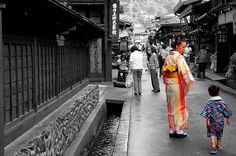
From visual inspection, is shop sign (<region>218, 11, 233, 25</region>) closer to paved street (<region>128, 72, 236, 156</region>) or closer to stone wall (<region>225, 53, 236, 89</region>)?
stone wall (<region>225, 53, 236, 89</region>)

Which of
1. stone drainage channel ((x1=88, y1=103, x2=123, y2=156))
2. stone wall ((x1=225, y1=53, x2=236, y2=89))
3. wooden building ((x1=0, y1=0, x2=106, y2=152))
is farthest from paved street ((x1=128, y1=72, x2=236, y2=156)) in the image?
stone wall ((x1=225, y1=53, x2=236, y2=89))

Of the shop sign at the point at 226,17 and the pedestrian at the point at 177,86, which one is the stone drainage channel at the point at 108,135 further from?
the shop sign at the point at 226,17

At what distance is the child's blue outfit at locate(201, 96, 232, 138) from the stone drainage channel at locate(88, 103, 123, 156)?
11.9ft

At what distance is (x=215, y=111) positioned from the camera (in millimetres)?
7512

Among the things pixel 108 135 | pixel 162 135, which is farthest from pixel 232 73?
pixel 162 135

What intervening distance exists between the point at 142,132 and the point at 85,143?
1454 mm

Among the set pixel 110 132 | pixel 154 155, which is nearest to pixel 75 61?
pixel 110 132

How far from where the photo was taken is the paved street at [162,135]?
7.87 metres

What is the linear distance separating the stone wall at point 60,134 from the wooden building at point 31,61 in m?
0.62

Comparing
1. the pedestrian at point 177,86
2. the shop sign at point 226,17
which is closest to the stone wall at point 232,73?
the shop sign at point 226,17

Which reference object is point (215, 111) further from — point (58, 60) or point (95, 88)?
point (95, 88)

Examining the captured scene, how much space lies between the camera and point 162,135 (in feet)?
30.6

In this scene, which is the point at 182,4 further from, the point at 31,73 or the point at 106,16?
the point at 31,73

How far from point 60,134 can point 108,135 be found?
5556mm
